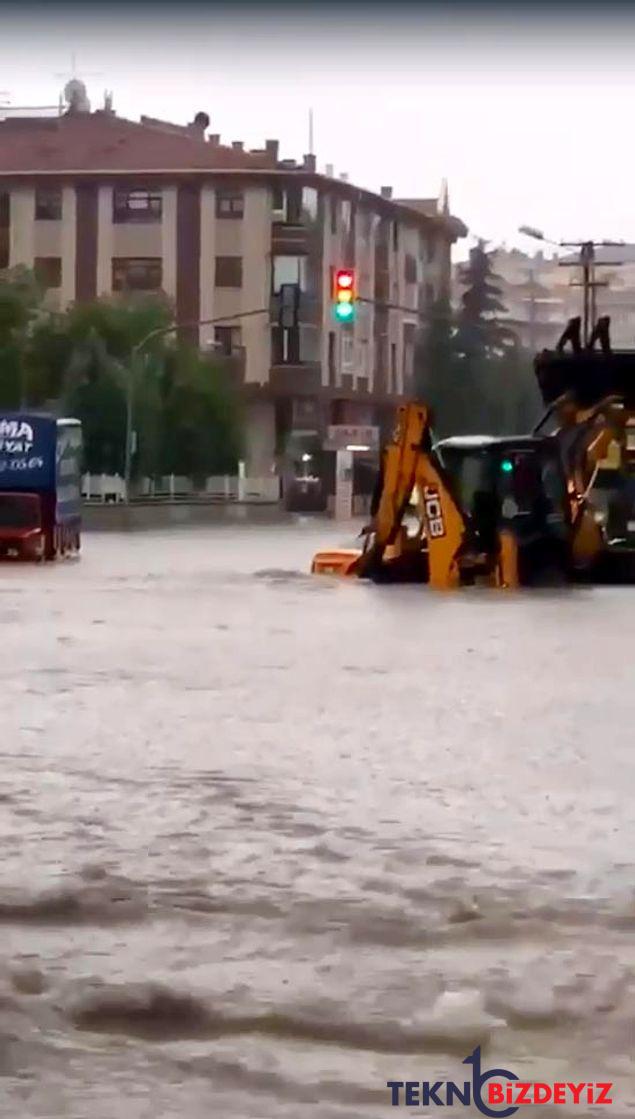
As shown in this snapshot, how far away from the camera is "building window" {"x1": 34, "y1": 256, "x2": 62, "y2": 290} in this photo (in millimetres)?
95562

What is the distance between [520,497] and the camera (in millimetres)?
35000

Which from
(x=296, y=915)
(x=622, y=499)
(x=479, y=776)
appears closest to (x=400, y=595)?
(x=622, y=499)

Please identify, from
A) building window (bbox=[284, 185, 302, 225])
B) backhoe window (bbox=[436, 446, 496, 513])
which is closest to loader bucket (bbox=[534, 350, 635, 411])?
backhoe window (bbox=[436, 446, 496, 513])

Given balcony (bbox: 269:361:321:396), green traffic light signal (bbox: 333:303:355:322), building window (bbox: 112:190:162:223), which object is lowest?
green traffic light signal (bbox: 333:303:355:322)

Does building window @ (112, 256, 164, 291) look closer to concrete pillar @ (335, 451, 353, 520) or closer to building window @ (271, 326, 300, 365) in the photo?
building window @ (271, 326, 300, 365)

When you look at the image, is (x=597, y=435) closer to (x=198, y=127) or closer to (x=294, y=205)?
(x=294, y=205)

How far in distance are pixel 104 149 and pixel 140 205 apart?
3.45 metres

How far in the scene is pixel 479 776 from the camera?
13.9 m

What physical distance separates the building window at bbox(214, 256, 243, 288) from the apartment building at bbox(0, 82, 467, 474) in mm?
35

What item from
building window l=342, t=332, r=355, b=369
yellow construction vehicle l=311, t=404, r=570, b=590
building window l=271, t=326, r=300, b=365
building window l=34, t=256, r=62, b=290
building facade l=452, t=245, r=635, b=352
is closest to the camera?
yellow construction vehicle l=311, t=404, r=570, b=590

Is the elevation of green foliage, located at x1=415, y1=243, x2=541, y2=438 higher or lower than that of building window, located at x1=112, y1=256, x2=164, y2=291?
lower

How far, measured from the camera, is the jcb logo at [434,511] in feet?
112

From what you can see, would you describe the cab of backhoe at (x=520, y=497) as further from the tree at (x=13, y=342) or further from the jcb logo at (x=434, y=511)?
the tree at (x=13, y=342)

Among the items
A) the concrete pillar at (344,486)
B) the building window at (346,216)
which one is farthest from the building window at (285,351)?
the building window at (346,216)
